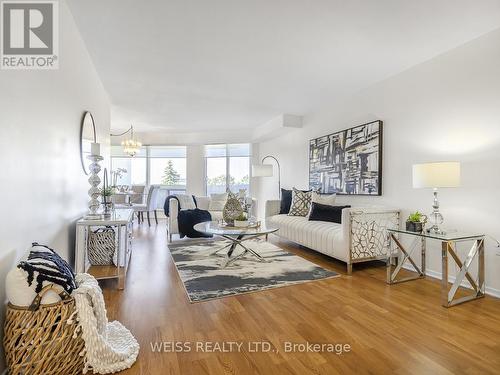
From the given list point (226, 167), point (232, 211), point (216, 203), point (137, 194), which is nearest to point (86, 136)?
point (232, 211)

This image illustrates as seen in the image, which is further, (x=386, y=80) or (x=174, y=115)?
(x=174, y=115)

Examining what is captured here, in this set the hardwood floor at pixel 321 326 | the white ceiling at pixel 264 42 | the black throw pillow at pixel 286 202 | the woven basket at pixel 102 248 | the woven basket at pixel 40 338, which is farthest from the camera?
the black throw pillow at pixel 286 202

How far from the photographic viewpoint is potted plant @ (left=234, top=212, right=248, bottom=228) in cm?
350

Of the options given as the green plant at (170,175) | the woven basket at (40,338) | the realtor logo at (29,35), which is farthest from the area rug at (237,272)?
the green plant at (170,175)

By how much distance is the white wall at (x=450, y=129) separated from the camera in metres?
2.56

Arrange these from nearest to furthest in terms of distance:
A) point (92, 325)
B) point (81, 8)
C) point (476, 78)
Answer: point (92, 325) → point (81, 8) → point (476, 78)

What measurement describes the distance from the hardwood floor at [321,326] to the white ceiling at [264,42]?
2.45m

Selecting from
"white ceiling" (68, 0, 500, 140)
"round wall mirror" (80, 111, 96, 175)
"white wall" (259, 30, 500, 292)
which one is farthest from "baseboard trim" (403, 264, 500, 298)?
"round wall mirror" (80, 111, 96, 175)

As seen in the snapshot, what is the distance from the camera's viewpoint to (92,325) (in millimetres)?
1460

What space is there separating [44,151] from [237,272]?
2138 millimetres

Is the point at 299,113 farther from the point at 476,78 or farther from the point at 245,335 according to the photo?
the point at 245,335

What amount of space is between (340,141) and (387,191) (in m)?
1.19

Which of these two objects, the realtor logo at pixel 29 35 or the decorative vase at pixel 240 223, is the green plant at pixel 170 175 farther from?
the realtor logo at pixel 29 35

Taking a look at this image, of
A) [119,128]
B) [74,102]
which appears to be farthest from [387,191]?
[119,128]
